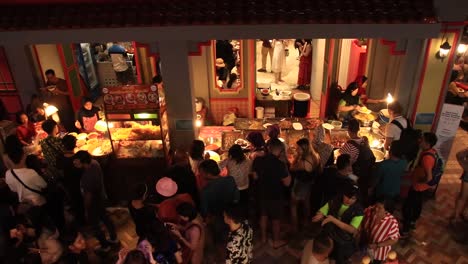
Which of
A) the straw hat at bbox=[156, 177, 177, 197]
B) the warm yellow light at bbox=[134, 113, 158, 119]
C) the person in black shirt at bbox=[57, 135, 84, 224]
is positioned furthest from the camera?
the warm yellow light at bbox=[134, 113, 158, 119]

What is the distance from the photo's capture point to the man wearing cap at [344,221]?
5.43 meters

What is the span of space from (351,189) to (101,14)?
4.90m

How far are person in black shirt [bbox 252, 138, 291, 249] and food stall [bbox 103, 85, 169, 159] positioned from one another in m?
2.27

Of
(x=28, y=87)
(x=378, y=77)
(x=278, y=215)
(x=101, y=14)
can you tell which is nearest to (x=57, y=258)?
(x=278, y=215)

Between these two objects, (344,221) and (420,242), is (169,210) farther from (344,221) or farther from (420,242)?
(420,242)

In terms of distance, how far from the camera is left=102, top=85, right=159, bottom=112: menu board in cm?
738

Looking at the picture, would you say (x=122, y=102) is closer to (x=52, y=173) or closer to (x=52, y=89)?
(x=52, y=173)

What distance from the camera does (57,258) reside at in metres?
5.63

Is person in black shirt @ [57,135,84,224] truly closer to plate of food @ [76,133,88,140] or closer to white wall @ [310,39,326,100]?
plate of food @ [76,133,88,140]

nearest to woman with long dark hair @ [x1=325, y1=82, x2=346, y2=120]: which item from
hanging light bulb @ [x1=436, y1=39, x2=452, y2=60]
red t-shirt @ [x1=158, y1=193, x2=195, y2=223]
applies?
hanging light bulb @ [x1=436, y1=39, x2=452, y2=60]

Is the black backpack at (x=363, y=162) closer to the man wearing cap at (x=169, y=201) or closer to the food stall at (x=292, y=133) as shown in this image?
the food stall at (x=292, y=133)

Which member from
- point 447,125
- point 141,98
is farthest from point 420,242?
point 141,98

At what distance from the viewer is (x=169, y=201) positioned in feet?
19.1

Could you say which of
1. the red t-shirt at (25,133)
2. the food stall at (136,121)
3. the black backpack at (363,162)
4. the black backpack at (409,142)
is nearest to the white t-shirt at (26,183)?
the food stall at (136,121)
